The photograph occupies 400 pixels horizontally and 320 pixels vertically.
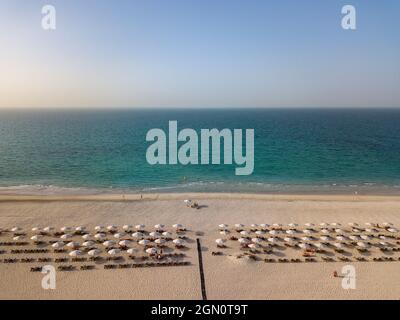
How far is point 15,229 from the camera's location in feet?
80.9

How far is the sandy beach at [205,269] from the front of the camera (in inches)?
699

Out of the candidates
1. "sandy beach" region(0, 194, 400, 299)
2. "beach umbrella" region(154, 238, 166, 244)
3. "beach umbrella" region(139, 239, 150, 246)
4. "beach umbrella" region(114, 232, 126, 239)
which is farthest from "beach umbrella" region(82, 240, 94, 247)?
"beach umbrella" region(154, 238, 166, 244)

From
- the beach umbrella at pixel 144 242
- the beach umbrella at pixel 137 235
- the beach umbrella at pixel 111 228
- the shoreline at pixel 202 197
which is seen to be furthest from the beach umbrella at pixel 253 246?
the shoreline at pixel 202 197

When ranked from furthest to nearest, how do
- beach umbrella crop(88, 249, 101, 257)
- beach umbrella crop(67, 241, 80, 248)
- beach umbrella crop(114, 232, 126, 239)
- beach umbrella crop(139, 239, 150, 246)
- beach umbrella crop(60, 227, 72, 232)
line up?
beach umbrella crop(60, 227, 72, 232), beach umbrella crop(114, 232, 126, 239), beach umbrella crop(139, 239, 150, 246), beach umbrella crop(67, 241, 80, 248), beach umbrella crop(88, 249, 101, 257)

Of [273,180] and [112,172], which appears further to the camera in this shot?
[112,172]

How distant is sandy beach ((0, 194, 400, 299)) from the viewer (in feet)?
58.3

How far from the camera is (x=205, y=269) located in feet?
66.1

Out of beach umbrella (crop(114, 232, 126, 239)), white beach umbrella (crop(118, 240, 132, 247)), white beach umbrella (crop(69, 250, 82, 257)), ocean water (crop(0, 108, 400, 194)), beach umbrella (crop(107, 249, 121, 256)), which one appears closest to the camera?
white beach umbrella (crop(69, 250, 82, 257))

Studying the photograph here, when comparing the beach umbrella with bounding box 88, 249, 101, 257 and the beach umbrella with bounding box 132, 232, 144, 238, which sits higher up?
the beach umbrella with bounding box 132, 232, 144, 238

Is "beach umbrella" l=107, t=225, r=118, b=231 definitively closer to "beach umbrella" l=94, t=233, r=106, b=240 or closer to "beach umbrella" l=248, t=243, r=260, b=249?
"beach umbrella" l=94, t=233, r=106, b=240
